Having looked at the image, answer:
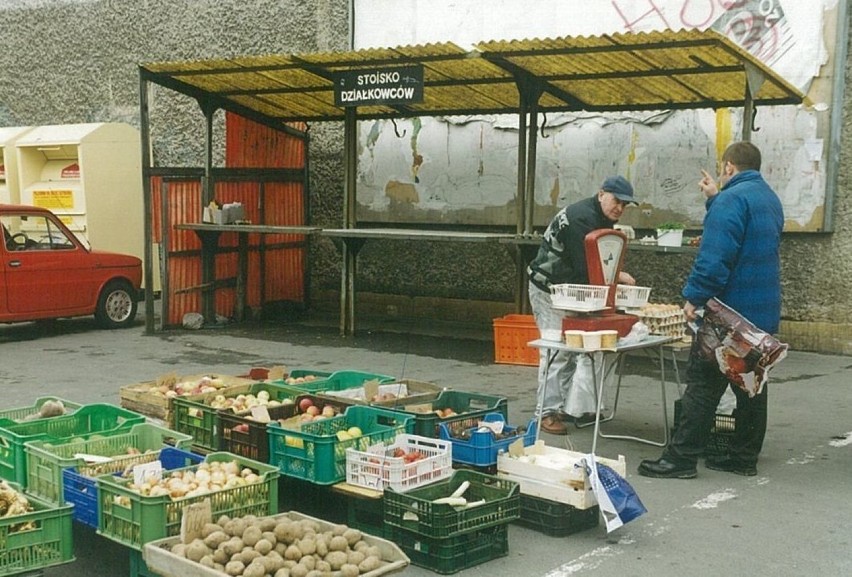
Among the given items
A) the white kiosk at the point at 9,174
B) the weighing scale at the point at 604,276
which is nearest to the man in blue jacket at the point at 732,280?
the weighing scale at the point at 604,276

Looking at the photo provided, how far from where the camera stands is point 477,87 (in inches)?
461

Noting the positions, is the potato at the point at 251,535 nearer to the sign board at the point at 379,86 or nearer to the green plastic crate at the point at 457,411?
the green plastic crate at the point at 457,411

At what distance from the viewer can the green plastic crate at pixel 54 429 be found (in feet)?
17.7

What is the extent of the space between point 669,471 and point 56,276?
8.58m

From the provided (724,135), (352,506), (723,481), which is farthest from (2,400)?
(724,135)

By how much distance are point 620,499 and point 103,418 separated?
3.17m

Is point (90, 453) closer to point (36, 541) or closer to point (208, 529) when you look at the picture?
point (36, 541)

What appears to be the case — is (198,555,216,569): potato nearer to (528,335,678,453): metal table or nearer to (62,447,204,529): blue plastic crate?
(62,447,204,529): blue plastic crate

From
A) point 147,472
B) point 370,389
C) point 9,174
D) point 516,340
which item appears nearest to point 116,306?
point 9,174

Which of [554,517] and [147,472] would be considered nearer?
[147,472]

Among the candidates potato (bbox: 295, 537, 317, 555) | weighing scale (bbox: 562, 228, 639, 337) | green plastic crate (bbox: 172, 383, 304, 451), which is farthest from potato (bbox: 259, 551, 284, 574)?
weighing scale (bbox: 562, 228, 639, 337)

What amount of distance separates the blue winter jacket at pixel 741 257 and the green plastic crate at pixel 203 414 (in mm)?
2733

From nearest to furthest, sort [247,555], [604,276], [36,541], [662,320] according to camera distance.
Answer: [247,555] < [36,541] < [604,276] < [662,320]

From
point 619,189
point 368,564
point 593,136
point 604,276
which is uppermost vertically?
point 593,136
